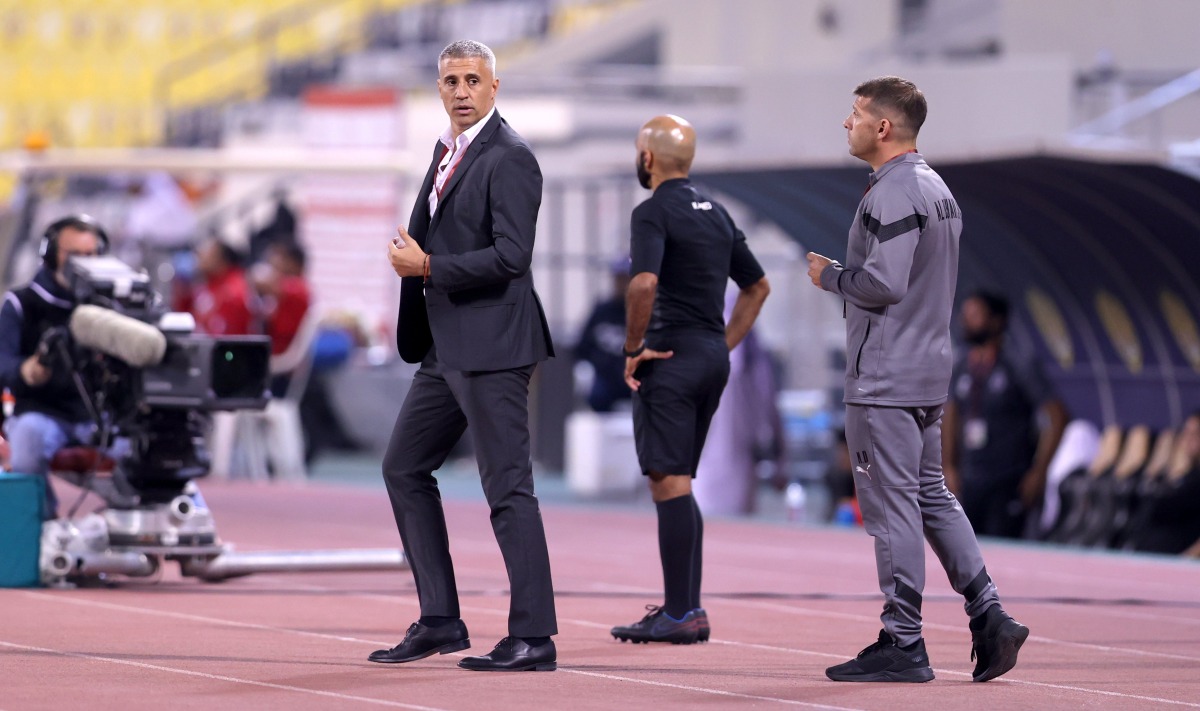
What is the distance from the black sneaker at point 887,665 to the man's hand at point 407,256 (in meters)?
1.92

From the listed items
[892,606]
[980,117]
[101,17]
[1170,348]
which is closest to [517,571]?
[892,606]

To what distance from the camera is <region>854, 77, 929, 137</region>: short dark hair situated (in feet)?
23.8

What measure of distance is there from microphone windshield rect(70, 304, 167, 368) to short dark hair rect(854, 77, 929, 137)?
12.7 ft

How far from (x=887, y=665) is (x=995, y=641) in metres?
0.37

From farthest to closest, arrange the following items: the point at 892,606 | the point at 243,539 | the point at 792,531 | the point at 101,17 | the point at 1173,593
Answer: the point at 101,17, the point at 792,531, the point at 243,539, the point at 1173,593, the point at 892,606

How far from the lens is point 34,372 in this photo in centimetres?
1027

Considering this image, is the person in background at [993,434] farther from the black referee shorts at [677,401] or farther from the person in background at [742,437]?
the black referee shorts at [677,401]

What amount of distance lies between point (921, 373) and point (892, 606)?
30.4 inches

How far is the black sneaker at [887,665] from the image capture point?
23.5 ft

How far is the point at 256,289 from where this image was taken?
19922 millimetres

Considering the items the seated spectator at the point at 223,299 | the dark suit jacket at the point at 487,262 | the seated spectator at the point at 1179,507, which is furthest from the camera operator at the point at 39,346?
the seated spectator at the point at 223,299

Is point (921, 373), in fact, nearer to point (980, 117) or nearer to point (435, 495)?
point (435, 495)

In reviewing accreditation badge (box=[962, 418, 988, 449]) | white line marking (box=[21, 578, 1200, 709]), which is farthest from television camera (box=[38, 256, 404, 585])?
accreditation badge (box=[962, 418, 988, 449])

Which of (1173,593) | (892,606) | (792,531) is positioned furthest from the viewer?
(792,531)
